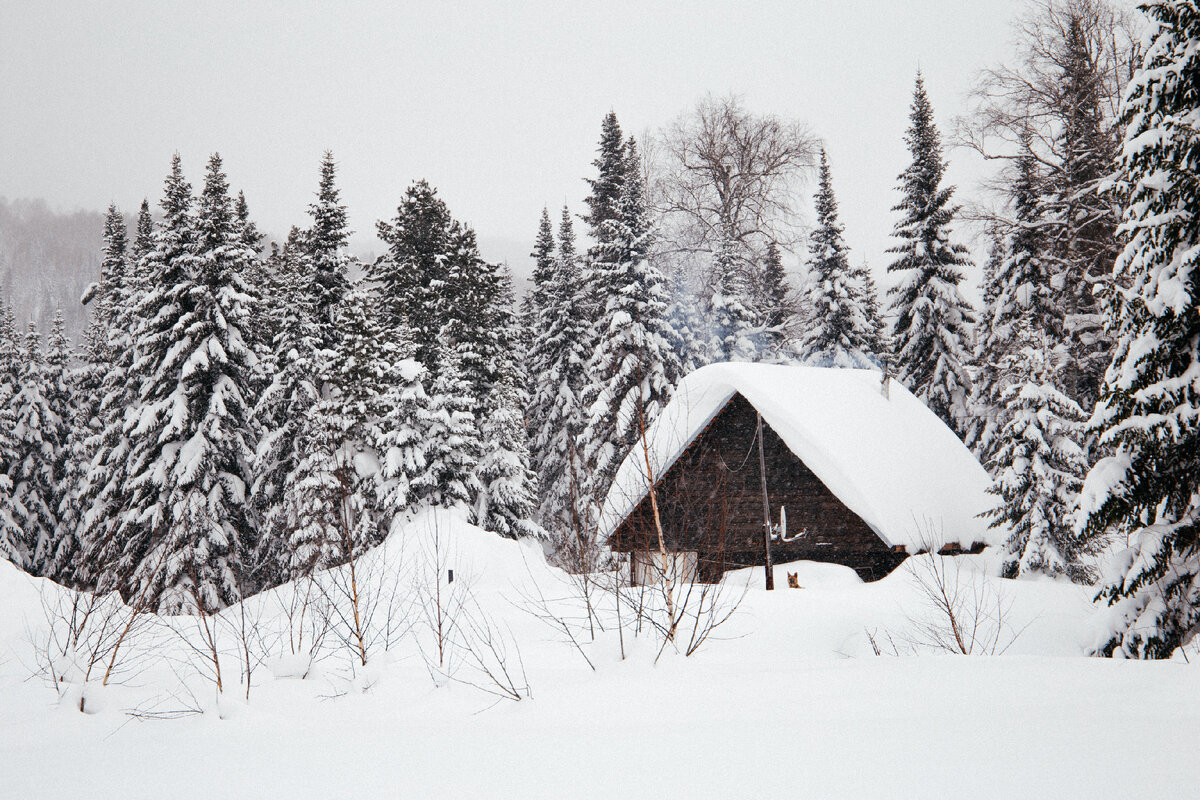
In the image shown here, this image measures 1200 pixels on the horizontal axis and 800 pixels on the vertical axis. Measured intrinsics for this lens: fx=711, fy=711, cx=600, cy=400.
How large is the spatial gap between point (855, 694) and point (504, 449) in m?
20.4

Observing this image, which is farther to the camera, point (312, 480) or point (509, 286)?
point (509, 286)

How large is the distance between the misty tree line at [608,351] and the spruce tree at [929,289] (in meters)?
0.09

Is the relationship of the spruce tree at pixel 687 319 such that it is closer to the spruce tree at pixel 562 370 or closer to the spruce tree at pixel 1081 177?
the spruce tree at pixel 562 370

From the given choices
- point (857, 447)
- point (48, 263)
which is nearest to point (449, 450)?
point (857, 447)

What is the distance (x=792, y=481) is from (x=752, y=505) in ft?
3.38

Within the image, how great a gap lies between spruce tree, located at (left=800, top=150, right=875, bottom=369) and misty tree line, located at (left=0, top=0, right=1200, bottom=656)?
0.10 metres

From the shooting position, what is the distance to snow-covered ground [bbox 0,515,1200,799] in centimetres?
385

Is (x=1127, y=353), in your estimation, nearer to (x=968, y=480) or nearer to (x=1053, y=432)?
(x=1053, y=432)

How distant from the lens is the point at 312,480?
22094 mm

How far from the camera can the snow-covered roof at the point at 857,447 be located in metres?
14.5

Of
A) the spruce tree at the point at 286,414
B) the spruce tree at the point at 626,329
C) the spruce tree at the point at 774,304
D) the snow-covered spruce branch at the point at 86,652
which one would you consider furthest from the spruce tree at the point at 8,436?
the spruce tree at the point at 774,304

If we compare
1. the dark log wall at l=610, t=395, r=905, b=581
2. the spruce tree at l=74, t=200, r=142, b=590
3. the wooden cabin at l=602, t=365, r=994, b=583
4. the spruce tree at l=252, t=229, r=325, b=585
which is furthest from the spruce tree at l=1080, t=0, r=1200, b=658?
the spruce tree at l=252, t=229, r=325, b=585

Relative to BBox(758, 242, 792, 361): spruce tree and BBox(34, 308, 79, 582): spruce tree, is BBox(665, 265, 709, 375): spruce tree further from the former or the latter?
BBox(34, 308, 79, 582): spruce tree

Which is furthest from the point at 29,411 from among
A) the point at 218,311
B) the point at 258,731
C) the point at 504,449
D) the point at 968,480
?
the point at 968,480
